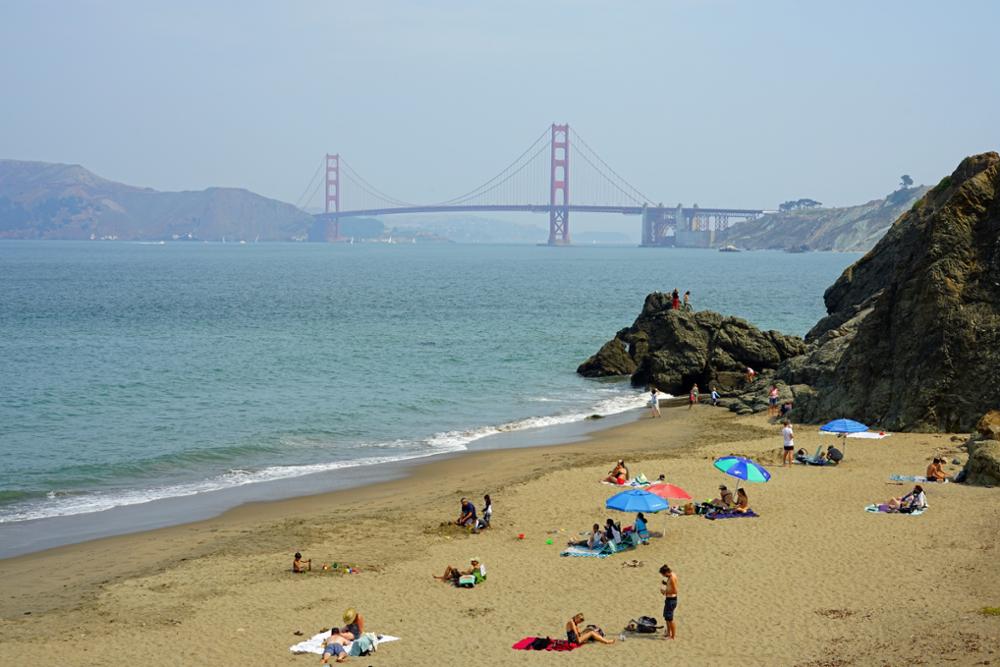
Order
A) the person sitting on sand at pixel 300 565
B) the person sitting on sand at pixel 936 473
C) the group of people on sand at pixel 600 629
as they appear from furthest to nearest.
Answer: the person sitting on sand at pixel 936 473
the person sitting on sand at pixel 300 565
the group of people on sand at pixel 600 629

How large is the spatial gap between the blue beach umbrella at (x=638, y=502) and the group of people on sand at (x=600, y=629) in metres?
3.14

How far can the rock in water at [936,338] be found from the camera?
22.4 meters

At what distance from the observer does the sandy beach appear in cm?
1161

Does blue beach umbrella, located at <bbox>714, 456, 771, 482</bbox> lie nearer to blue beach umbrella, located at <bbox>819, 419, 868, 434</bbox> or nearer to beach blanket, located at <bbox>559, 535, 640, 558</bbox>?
beach blanket, located at <bbox>559, 535, 640, 558</bbox>

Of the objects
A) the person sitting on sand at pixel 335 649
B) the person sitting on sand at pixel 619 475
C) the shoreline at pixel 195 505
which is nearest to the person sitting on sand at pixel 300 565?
the person sitting on sand at pixel 335 649

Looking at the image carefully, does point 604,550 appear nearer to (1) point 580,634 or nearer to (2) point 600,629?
(2) point 600,629

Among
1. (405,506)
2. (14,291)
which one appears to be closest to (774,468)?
(405,506)

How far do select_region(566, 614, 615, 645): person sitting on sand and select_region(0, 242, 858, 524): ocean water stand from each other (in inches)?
393

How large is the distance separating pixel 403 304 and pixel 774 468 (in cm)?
Answer: 4950

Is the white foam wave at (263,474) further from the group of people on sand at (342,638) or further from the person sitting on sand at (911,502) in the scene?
the person sitting on sand at (911,502)

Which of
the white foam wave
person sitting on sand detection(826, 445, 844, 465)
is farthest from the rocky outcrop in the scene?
person sitting on sand detection(826, 445, 844, 465)

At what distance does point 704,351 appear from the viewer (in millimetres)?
33344

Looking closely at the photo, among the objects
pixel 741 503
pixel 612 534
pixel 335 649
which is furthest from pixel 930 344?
pixel 335 649

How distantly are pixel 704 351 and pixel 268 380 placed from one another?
44.6ft
